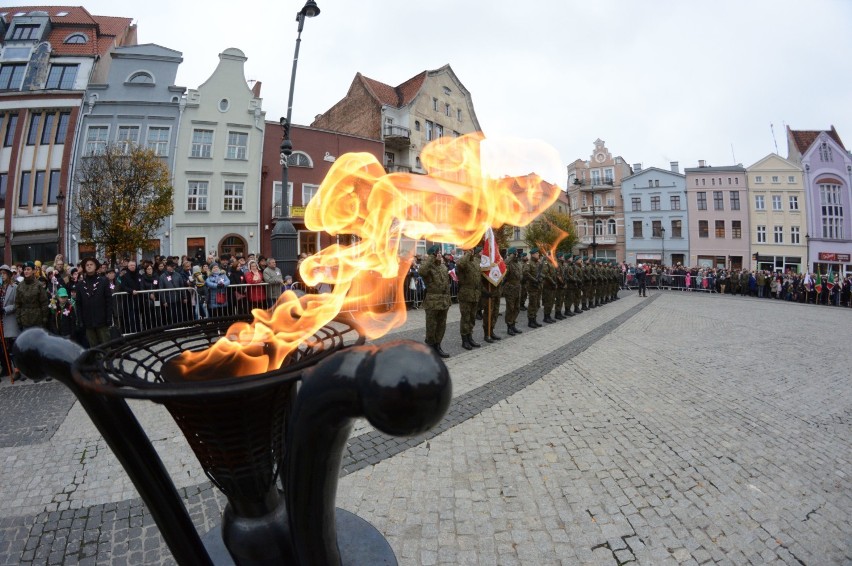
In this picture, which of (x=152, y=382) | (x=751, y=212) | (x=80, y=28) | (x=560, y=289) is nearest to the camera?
(x=152, y=382)

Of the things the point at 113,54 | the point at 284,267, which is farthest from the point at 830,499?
the point at 113,54

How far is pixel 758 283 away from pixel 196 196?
1396 inches

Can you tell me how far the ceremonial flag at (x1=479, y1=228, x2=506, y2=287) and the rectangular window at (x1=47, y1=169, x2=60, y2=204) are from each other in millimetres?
28983

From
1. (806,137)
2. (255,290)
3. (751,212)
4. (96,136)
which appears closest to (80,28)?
(96,136)

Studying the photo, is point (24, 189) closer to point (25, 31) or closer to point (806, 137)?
point (25, 31)

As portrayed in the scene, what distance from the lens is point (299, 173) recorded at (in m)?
27.7

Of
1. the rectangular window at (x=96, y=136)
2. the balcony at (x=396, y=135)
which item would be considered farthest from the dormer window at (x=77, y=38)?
the balcony at (x=396, y=135)

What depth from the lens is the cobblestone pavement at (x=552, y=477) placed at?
2473mm

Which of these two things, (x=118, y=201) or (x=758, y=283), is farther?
(x=758, y=283)

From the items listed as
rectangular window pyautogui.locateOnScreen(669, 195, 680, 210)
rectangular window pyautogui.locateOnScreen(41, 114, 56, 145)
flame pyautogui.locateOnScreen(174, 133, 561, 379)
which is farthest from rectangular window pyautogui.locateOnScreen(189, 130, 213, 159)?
rectangular window pyautogui.locateOnScreen(669, 195, 680, 210)

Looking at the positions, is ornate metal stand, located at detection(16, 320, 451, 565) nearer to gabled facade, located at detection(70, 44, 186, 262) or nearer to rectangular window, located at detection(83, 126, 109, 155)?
gabled facade, located at detection(70, 44, 186, 262)

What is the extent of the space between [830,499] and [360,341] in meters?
3.70

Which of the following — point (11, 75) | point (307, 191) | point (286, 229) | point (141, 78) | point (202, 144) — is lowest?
point (286, 229)

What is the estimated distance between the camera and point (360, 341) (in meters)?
1.61
